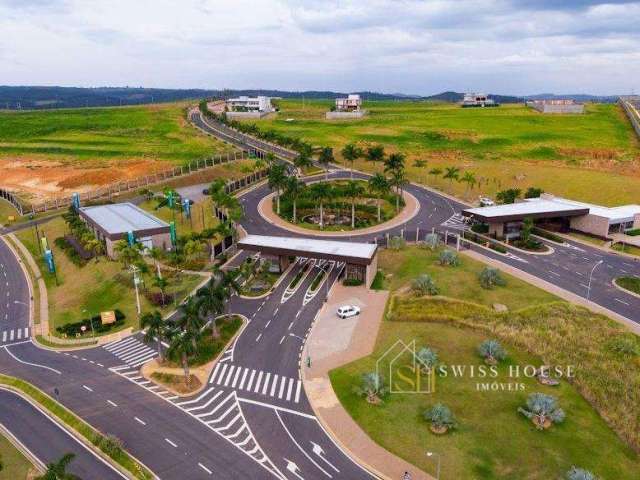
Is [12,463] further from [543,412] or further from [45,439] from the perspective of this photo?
[543,412]

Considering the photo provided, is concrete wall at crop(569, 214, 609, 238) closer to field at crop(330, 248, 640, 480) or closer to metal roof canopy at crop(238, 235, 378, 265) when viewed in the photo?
field at crop(330, 248, 640, 480)

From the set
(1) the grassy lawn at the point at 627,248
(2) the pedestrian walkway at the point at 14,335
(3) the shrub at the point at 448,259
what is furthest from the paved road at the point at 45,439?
(1) the grassy lawn at the point at 627,248

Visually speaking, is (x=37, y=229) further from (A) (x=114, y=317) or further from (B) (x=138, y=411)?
(B) (x=138, y=411)

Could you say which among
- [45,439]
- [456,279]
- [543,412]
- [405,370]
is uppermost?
[456,279]

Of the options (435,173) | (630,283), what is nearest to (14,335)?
(630,283)

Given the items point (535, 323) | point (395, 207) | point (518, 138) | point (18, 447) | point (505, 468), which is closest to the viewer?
point (505, 468)

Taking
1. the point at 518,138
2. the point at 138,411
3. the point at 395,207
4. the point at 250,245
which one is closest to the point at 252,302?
the point at 250,245

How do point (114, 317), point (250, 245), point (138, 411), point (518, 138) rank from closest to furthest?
point (138, 411) → point (114, 317) → point (250, 245) → point (518, 138)

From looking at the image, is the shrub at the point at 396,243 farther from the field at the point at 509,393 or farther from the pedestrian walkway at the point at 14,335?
the pedestrian walkway at the point at 14,335
